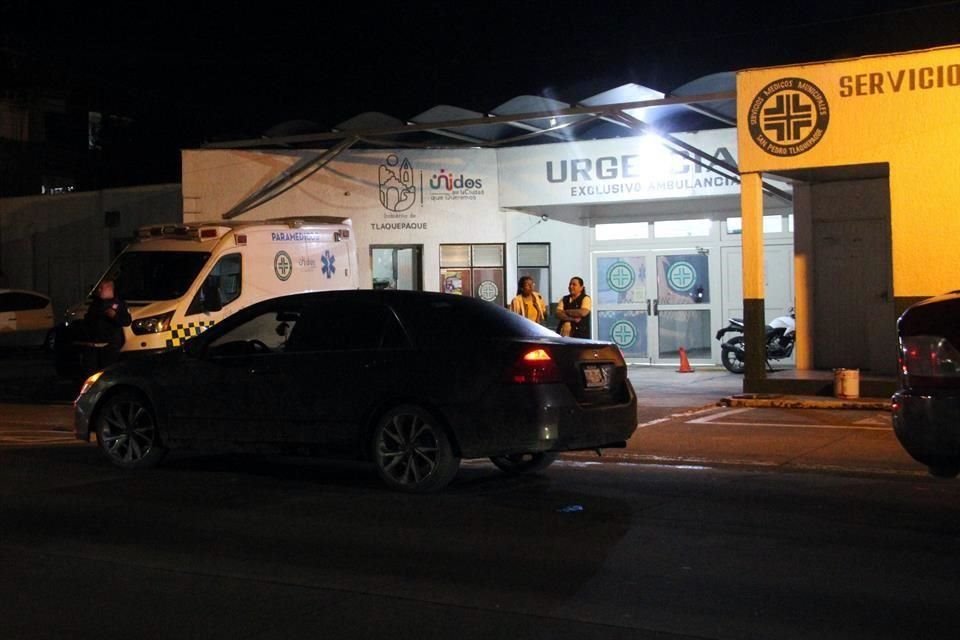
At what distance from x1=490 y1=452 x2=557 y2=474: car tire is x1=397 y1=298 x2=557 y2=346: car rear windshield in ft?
4.05

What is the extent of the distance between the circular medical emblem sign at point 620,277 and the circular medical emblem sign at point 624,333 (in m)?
0.67

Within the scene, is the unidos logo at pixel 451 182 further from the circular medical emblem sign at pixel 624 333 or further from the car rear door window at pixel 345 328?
the car rear door window at pixel 345 328

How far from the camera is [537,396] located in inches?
339

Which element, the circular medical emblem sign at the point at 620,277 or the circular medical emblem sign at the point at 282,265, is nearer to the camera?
the circular medical emblem sign at the point at 282,265

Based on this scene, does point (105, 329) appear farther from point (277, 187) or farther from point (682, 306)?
point (682, 306)

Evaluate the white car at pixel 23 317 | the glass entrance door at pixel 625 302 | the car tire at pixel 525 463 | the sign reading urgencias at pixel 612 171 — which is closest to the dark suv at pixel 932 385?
the car tire at pixel 525 463

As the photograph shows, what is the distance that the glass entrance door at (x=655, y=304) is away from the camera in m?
21.4

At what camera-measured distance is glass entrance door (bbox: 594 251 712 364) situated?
21391 mm

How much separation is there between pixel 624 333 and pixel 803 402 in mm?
7752

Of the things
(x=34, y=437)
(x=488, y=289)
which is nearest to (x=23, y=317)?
(x=488, y=289)

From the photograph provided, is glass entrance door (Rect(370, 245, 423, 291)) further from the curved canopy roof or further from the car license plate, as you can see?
the car license plate

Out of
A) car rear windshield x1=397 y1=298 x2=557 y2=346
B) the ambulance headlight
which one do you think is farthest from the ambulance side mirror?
car rear windshield x1=397 y1=298 x2=557 y2=346

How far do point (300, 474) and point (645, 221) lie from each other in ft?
42.9

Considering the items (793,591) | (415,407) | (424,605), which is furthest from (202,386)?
(793,591)
